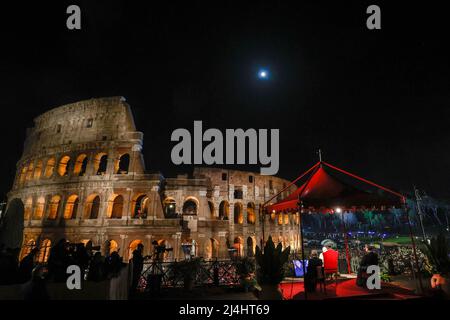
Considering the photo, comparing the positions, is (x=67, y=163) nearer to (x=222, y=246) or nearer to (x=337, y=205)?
(x=222, y=246)

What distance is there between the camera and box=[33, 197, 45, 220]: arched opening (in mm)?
21938

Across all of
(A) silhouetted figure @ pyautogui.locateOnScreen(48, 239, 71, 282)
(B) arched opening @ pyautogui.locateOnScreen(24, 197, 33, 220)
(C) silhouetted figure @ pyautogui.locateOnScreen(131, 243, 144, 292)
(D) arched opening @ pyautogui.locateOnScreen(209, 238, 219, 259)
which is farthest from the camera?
(D) arched opening @ pyautogui.locateOnScreen(209, 238, 219, 259)

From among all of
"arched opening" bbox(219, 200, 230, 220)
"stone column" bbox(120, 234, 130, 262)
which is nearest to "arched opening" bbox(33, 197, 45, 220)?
"stone column" bbox(120, 234, 130, 262)

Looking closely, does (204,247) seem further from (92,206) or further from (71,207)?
(71,207)

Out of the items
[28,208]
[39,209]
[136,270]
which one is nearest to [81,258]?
[136,270]

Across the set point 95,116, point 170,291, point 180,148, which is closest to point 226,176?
point 180,148

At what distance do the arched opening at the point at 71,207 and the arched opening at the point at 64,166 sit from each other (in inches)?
102

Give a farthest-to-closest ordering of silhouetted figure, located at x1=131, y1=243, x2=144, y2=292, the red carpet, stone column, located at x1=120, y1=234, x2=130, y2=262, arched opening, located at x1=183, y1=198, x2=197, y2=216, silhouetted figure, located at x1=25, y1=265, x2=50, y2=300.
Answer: arched opening, located at x1=183, y1=198, x2=197, y2=216 → stone column, located at x1=120, y1=234, x2=130, y2=262 → silhouetted figure, located at x1=131, y1=243, x2=144, y2=292 → the red carpet → silhouetted figure, located at x1=25, y1=265, x2=50, y2=300

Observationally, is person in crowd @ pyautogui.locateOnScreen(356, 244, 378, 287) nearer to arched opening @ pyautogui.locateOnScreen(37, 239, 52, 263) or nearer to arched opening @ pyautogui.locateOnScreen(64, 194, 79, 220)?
arched opening @ pyautogui.locateOnScreen(64, 194, 79, 220)

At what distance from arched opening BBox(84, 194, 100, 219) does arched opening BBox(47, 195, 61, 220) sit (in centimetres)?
303

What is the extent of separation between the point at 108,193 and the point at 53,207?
20.0 feet
